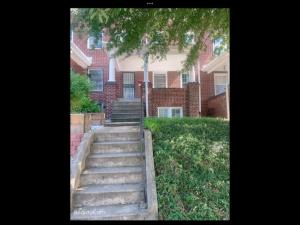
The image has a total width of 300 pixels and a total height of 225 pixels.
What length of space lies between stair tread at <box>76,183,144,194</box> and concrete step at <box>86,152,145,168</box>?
37cm

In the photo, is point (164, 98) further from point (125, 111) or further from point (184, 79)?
point (125, 111)

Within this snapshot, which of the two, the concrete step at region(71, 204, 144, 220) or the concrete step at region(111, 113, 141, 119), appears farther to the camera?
the concrete step at region(111, 113, 141, 119)

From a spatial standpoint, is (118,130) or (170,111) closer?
(118,130)

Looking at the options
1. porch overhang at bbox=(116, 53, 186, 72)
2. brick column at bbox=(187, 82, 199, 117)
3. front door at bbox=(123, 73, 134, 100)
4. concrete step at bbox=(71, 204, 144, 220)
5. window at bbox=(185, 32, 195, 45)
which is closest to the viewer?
concrete step at bbox=(71, 204, 144, 220)

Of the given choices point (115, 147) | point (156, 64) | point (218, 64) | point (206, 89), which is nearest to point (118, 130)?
point (115, 147)

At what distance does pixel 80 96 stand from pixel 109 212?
1.43 m

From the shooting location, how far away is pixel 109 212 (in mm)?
2332

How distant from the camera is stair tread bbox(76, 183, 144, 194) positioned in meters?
2.62

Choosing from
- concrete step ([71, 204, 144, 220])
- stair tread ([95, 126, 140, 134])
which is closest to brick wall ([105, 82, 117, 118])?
stair tread ([95, 126, 140, 134])

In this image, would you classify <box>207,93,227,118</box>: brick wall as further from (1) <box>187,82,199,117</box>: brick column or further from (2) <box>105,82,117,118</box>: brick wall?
(2) <box>105,82,117,118</box>: brick wall

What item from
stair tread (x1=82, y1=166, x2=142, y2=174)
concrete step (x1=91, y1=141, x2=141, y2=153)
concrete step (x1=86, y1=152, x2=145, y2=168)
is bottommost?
stair tread (x1=82, y1=166, x2=142, y2=174)
